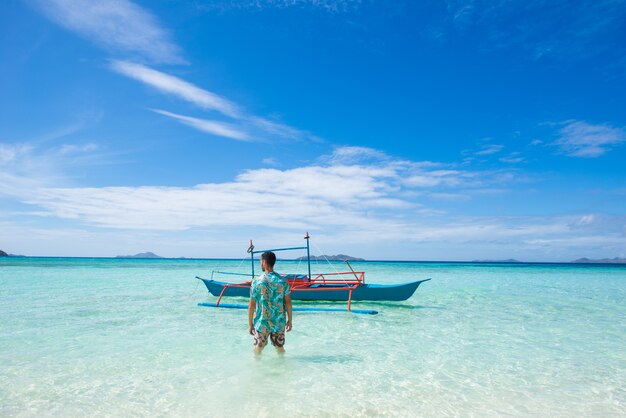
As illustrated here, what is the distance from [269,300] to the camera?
6031mm

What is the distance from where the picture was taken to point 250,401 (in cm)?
511

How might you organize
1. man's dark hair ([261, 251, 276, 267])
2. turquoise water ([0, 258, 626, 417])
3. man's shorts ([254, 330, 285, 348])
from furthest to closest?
man's shorts ([254, 330, 285, 348])
man's dark hair ([261, 251, 276, 267])
turquoise water ([0, 258, 626, 417])

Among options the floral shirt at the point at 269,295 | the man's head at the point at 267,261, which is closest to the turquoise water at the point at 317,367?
the floral shirt at the point at 269,295

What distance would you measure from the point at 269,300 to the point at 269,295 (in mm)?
79

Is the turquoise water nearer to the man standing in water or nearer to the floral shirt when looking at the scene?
the man standing in water

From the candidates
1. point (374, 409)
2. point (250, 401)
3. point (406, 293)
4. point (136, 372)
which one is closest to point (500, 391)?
point (374, 409)

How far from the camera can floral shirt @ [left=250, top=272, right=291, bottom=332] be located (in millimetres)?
6020

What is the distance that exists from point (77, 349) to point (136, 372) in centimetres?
236

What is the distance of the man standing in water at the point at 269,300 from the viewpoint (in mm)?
6002

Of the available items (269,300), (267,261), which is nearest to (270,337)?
(269,300)

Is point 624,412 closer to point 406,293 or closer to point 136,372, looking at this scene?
point 136,372

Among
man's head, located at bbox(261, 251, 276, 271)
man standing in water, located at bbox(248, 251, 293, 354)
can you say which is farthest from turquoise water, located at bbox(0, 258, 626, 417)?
man's head, located at bbox(261, 251, 276, 271)

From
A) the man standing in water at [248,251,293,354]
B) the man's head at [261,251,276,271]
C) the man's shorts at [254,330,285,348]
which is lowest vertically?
the man's shorts at [254,330,285,348]

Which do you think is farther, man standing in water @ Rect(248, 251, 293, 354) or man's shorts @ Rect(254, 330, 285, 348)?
man's shorts @ Rect(254, 330, 285, 348)
